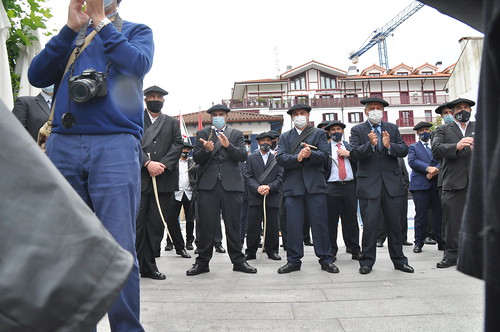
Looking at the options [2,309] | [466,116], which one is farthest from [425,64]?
[2,309]

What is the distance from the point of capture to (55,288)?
2.43 ft

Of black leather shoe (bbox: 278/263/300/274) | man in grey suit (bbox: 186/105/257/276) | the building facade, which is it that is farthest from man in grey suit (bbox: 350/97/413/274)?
the building facade

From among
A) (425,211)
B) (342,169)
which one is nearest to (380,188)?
(342,169)

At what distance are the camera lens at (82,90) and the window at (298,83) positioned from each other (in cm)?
4926

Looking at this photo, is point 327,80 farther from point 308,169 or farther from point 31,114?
point 31,114

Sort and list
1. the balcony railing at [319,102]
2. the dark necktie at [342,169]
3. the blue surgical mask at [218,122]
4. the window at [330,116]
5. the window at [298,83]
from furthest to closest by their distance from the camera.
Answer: the window at [298,83] < the window at [330,116] < the balcony railing at [319,102] < the dark necktie at [342,169] < the blue surgical mask at [218,122]

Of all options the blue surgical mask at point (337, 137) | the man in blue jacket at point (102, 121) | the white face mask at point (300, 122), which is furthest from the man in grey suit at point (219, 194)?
the man in blue jacket at point (102, 121)

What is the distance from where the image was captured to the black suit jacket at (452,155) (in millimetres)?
5867

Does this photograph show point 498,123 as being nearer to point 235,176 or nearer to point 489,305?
point 489,305

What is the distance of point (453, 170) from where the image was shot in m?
5.96

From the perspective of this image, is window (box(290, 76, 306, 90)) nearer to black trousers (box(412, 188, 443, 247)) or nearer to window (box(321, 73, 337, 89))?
window (box(321, 73, 337, 89))

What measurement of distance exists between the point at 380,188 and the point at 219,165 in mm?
2201

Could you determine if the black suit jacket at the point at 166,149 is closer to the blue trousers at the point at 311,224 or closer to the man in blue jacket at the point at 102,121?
the blue trousers at the point at 311,224

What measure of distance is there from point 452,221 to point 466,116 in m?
1.55
